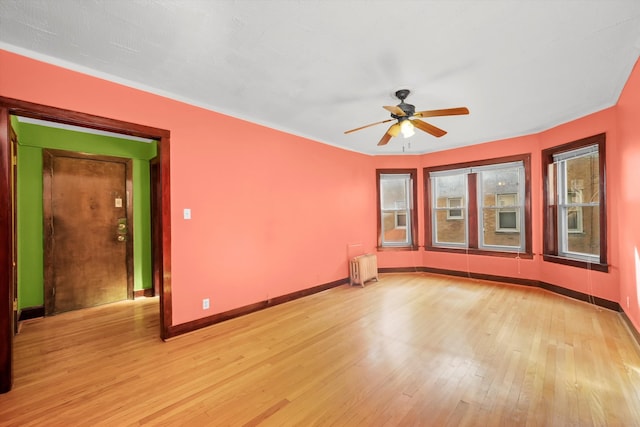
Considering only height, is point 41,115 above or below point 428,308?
above

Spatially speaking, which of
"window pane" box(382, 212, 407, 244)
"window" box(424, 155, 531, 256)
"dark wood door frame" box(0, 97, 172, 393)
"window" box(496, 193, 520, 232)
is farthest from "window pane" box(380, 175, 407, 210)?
"dark wood door frame" box(0, 97, 172, 393)

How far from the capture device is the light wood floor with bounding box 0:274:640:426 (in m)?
1.81

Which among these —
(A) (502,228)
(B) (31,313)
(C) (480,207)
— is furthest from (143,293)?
(A) (502,228)

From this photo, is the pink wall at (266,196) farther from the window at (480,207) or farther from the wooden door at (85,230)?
the wooden door at (85,230)

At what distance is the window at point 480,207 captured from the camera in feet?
15.8

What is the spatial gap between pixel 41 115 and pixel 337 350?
3.33 metres

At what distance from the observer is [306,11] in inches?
70.4

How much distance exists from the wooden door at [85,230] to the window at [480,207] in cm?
560

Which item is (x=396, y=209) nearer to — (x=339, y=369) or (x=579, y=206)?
(x=579, y=206)

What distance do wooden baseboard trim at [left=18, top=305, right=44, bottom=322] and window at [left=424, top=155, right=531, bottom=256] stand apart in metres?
6.37

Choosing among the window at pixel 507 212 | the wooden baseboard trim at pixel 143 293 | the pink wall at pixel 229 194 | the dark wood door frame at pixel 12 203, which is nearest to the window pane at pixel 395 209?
the pink wall at pixel 229 194

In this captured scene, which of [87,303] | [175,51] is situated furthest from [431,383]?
[87,303]

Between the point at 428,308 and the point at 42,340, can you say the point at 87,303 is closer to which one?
the point at 42,340

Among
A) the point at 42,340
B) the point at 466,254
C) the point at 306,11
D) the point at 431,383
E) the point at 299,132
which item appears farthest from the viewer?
the point at 466,254
